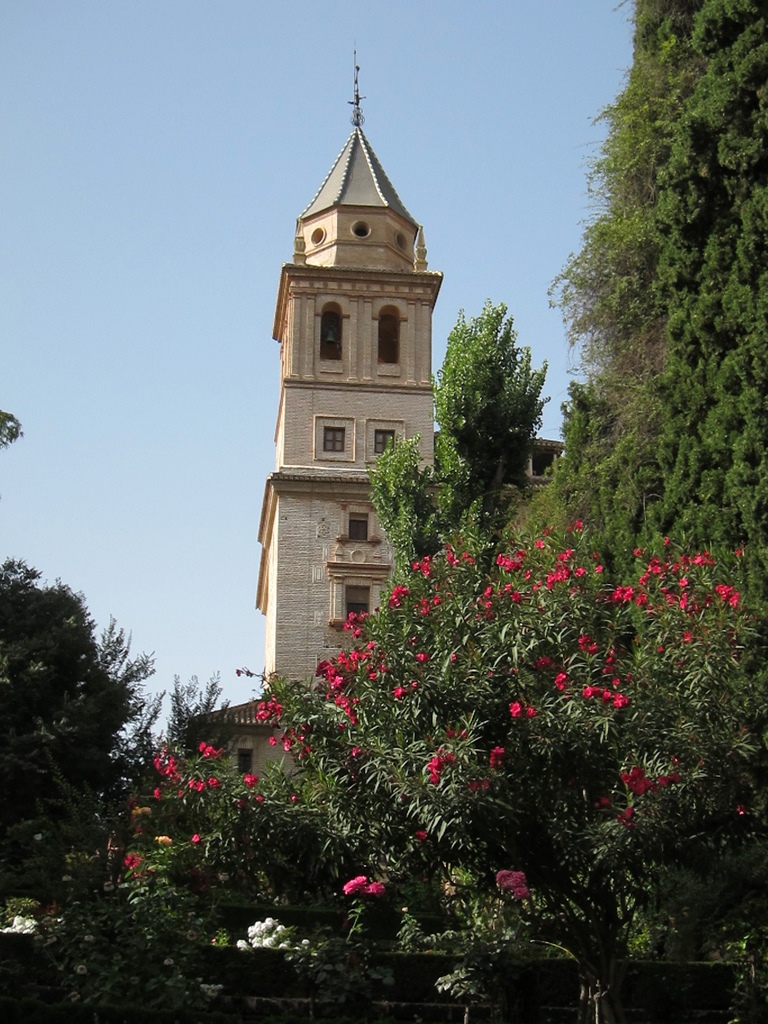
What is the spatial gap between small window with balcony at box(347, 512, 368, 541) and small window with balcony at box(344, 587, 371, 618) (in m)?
1.36

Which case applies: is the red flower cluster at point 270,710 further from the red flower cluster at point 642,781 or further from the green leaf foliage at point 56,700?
the green leaf foliage at point 56,700

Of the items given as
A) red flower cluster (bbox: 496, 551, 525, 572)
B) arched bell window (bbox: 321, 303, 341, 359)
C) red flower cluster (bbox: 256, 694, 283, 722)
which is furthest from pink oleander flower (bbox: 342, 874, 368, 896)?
arched bell window (bbox: 321, 303, 341, 359)

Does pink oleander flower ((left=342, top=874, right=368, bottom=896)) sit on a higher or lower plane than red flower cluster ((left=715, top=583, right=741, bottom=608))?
lower

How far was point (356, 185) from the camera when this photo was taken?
43.9m

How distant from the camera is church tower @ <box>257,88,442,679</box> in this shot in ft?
129

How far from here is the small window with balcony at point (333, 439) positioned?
41000 millimetres

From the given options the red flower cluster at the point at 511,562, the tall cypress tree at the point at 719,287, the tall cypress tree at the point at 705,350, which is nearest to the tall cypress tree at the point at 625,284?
the tall cypress tree at the point at 705,350

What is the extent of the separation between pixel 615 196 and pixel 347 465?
18.4 metres

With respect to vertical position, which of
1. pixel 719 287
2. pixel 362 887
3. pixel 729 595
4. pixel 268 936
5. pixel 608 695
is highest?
pixel 719 287

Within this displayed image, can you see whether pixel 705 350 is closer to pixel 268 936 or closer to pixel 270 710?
pixel 270 710

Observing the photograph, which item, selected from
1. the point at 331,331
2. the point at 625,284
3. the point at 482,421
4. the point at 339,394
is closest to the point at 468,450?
the point at 482,421

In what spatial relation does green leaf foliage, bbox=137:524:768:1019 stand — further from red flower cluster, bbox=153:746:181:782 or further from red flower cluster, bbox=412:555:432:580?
red flower cluster, bbox=153:746:181:782

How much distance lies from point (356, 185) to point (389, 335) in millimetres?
4687

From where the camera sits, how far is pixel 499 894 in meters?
13.2
